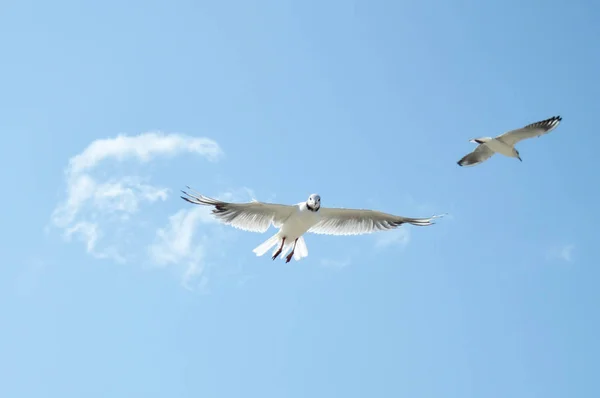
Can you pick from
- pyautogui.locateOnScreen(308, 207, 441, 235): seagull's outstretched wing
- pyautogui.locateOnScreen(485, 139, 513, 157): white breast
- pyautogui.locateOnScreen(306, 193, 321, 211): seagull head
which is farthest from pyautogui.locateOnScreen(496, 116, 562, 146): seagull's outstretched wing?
pyautogui.locateOnScreen(306, 193, 321, 211): seagull head

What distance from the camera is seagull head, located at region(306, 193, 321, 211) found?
52.4 feet

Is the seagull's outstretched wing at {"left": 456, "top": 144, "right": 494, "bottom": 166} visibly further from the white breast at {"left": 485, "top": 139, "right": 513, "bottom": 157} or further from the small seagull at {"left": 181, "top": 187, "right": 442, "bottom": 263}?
the small seagull at {"left": 181, "top": 187, "right": 442, "bottom": 263}

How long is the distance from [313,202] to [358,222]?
191 centimetres

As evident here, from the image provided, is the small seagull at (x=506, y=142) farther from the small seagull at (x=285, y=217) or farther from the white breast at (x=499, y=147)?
the small seagull at (x=285, y=217)

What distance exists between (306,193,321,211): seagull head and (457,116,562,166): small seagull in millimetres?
7327

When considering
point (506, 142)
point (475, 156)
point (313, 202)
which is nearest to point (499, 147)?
point (506, 142)

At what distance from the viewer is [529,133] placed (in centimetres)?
2125

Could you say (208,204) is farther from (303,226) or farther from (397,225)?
(397,225)

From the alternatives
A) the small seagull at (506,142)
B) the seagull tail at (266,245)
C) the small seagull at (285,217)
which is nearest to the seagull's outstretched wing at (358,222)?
the small seagull at (285,217)

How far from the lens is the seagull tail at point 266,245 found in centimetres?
1598

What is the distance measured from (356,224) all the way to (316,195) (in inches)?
70.9

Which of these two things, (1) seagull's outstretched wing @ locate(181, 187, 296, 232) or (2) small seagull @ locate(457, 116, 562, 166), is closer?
(1) seagull's outstretched wing @ locate(181, 187, 296, 232)

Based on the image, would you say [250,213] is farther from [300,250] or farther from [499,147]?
[499,147]

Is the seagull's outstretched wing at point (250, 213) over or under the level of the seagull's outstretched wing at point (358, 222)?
under
